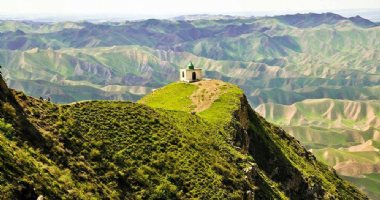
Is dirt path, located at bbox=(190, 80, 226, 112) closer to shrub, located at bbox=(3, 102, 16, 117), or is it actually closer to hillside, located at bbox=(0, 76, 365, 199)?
hillside, located at bbox=(0, 76, 365, 199)

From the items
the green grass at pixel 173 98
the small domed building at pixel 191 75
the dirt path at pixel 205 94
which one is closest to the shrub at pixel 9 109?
the dirt path at pixel 205 94

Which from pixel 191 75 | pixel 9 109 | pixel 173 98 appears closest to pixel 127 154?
pixel 9 109

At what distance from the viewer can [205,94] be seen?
337 ft

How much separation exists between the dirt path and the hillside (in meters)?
2.73

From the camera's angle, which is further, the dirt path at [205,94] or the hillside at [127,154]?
the dirt path at [205,94]

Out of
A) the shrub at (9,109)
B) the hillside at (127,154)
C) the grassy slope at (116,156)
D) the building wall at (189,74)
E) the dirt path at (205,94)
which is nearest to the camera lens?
the grassy slope at (116,156)

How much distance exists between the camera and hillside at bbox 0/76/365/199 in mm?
38031

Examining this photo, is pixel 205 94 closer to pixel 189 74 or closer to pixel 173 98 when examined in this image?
pixel 173 98

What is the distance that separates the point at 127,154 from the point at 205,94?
51222mm

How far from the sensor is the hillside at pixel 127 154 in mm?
38031

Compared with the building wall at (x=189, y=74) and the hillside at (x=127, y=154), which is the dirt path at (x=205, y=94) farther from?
the building wall at (x=189, y=74)

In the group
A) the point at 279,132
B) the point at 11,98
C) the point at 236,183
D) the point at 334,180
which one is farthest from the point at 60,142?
the point at 334,180

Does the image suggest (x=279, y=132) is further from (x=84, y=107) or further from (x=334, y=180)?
(x=84, y=107)

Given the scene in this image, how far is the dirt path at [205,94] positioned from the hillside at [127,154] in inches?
108
